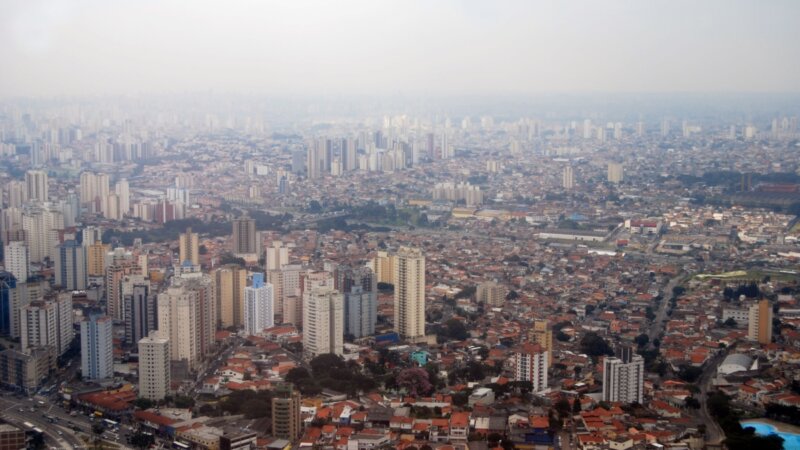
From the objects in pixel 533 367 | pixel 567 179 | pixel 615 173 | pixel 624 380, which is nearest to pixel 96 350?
pixel 533 367

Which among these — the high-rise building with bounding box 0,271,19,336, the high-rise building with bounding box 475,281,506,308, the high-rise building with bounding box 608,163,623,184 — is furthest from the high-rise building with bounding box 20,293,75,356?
the high-rise building with bounding box 608,163,623,184

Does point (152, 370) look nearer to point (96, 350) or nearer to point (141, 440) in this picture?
point (96, 350)

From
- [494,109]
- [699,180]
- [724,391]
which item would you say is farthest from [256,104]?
[724,391]

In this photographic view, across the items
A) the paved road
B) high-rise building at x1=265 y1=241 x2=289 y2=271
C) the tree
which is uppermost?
high-rise building at x1=265 y1=241 x2=289 y2=271

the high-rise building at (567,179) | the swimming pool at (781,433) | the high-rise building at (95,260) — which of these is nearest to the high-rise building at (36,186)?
the high-rise building at (95,260)

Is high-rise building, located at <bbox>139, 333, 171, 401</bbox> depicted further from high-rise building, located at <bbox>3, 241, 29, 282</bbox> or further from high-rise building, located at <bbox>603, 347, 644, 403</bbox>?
high-rise building, located at <bbox>3, 241, 29, 282</bbox>
